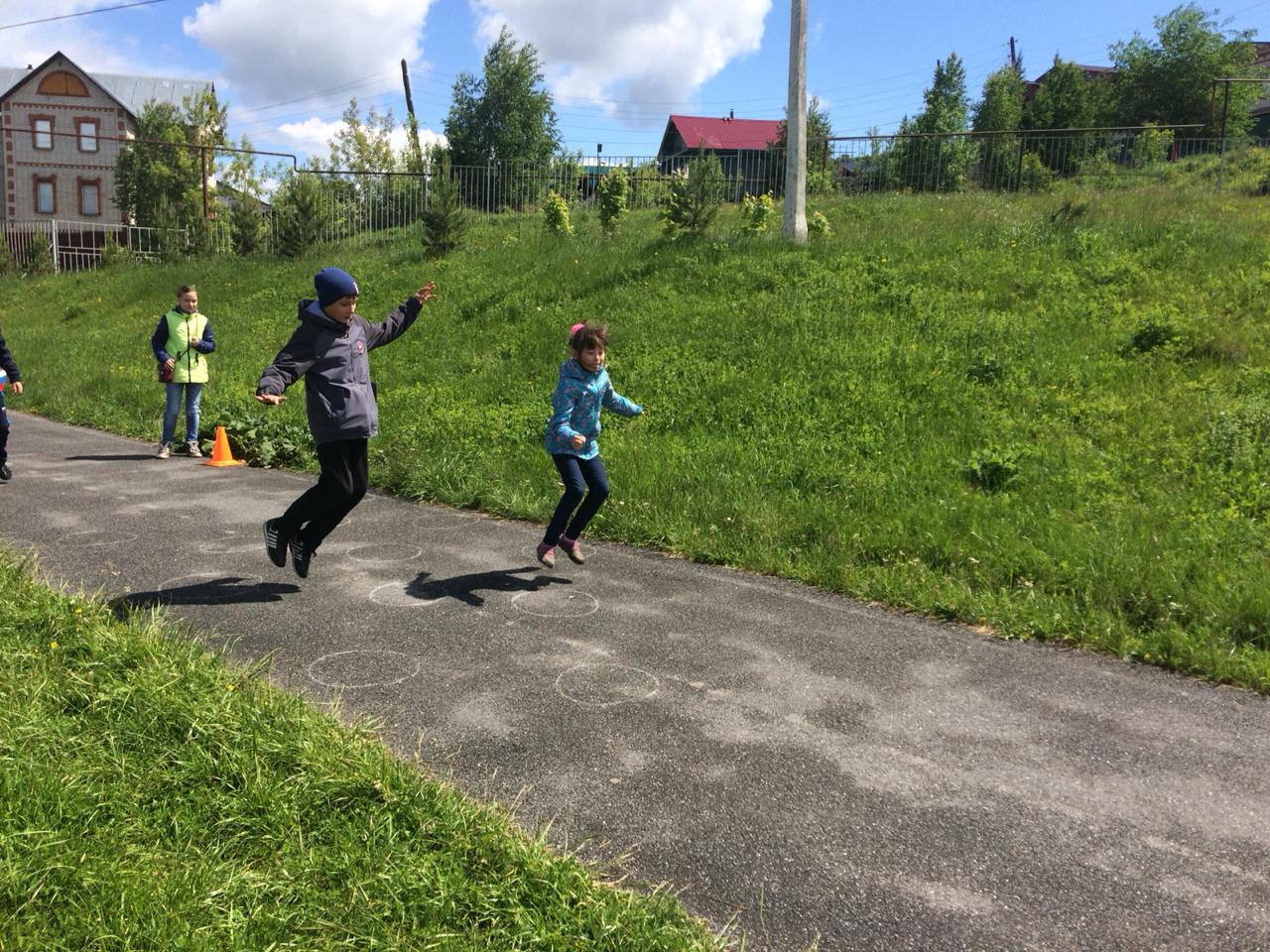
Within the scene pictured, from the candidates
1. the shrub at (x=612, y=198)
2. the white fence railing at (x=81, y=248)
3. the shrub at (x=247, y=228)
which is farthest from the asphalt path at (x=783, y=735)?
the white fence railing at (x=81, y=248)

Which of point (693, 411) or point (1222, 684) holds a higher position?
point (693, 411)

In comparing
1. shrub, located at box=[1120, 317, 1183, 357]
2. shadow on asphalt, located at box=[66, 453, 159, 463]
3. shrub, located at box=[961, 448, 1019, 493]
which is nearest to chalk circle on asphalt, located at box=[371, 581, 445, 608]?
shrub, located at box=[961, 448, 1019, 493]

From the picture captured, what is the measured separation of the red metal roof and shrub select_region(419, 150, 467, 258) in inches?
2016

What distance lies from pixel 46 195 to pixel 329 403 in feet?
209

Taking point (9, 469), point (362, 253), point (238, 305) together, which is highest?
point (362, 253)

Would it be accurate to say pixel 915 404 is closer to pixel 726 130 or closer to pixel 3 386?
pixel 3 386

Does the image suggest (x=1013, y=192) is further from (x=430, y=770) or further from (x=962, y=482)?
(x=430, y=770)

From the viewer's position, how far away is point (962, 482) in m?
6.91

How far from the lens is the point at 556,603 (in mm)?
5336

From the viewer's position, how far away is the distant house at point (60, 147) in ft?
181

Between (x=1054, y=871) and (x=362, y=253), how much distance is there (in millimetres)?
21853

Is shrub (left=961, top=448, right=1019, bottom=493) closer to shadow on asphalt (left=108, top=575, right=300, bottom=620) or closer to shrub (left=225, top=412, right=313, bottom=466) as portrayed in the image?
shadow on asphalt (left=108, top=575, right=300, bottom=620)

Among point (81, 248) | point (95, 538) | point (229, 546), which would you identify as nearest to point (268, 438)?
point (95, 538)

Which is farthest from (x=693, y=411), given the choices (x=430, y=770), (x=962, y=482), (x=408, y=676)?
(x=430, y=770)
